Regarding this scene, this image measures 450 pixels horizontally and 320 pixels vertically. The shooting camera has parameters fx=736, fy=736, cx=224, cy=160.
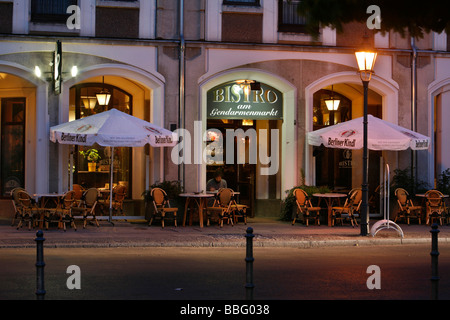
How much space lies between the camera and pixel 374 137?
18.5 meters

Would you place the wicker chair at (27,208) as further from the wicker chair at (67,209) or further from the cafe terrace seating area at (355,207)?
the cafe terrace seating area at (355,207)

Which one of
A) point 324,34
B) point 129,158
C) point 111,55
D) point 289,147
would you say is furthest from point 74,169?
point 324,34

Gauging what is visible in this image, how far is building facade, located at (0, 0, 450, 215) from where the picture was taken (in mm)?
19109

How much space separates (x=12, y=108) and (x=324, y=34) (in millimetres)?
8954

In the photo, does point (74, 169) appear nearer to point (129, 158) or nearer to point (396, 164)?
point (129, 158)

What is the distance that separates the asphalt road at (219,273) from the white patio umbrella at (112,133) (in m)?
3.24

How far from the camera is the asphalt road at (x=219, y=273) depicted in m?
9.61

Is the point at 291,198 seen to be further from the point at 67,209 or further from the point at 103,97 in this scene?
the point at 67,209

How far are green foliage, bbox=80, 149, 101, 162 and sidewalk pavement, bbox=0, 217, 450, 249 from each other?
230 centimetres

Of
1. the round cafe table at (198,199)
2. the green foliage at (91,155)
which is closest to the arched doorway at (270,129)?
the round cafe table at (198,199)

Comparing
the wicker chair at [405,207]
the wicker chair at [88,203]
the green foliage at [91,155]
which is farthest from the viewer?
the green foliage at [91,155]

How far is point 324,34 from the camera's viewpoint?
20594 millimetres

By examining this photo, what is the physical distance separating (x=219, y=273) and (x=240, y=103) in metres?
9.57

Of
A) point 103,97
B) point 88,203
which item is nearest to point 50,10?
point 103,97
